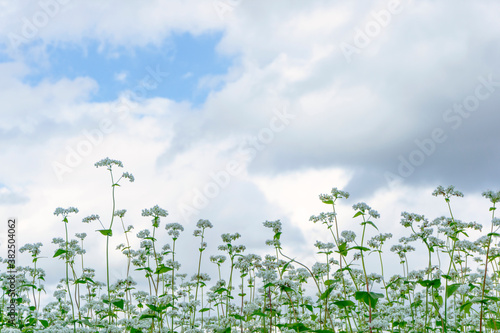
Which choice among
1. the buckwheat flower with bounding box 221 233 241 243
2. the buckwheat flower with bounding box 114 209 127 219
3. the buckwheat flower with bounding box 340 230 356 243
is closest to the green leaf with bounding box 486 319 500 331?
the buckwheat flower with bounding box 340 230 356 243

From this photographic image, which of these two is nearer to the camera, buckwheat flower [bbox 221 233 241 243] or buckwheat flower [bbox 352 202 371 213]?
buckwheat flower [bbox 352 202 371 213]

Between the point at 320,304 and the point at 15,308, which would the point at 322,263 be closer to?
the point at 320,304

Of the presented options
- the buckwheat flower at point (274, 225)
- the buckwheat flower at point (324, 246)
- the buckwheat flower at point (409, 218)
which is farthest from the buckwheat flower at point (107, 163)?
the buckwheat flower at point (409, 218)

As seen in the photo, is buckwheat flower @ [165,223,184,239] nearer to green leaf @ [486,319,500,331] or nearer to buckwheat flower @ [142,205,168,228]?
buckwheat flower @ [142,205,168,228]

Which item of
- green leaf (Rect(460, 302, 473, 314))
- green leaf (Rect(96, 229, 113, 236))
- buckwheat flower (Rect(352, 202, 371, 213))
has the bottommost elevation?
green leaf (Rect(460, 302, 473, 314))

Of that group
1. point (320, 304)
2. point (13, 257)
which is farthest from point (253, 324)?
point (13, 257)

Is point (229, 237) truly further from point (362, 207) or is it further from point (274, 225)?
point (362, 207)

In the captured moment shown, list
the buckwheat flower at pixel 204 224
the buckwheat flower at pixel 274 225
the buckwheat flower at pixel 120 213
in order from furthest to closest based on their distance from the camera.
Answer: the buckwheat flower at pixel 120 213 → the buckwheat flower at pixel 204 224 → the buckwheat flower at pixel 274 225

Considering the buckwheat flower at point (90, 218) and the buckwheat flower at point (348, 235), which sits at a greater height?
the buckwheat flower at point (90, 218)

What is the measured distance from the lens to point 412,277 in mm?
12242

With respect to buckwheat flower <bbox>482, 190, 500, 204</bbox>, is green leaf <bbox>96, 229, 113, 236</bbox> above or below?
below

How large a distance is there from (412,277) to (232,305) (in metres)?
5.09

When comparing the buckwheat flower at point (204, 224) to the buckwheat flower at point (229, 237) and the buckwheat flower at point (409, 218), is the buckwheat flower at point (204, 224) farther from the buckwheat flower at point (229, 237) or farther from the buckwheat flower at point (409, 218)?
the buckwheat flower at point (409, 218)

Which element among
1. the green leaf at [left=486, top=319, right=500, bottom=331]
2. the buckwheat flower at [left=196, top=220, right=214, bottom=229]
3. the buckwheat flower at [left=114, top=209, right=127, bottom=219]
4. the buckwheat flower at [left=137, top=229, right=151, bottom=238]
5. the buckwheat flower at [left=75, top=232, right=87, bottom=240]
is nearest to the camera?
the green leaf at [left=486, top=319, right=500, bottom=331]
